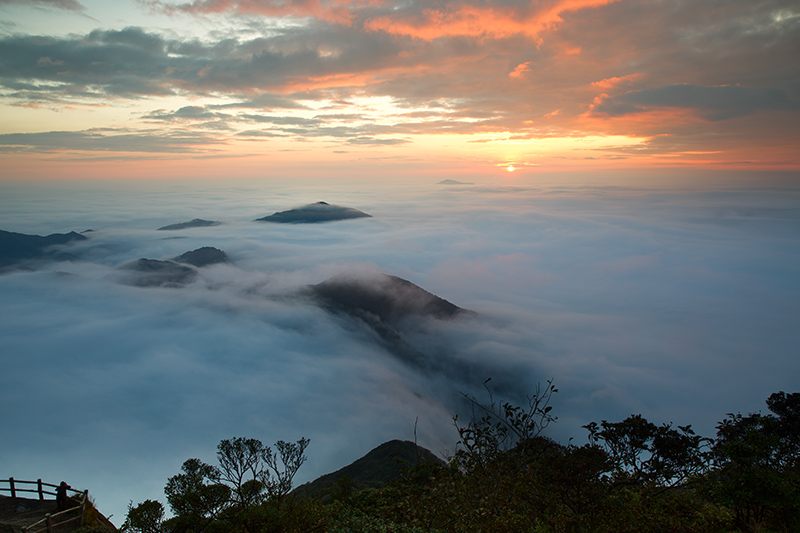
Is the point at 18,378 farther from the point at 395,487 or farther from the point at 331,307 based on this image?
the point at 395,487

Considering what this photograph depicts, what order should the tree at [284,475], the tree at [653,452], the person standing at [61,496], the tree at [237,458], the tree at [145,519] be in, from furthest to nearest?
the tree at [237,458] < the tree at [284,475] < the tree at [653,452] < the person standing at [61,496] < the tree at [145,519]

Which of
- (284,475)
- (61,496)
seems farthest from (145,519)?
(284,475)

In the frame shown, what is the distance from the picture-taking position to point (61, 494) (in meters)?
17.5

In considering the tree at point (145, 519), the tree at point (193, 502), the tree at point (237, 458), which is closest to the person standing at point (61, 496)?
the tree at point (145, 519)

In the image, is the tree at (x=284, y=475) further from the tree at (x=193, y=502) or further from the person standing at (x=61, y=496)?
the person standing at (x=61, y=496)

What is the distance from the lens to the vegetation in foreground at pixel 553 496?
13.6 metres

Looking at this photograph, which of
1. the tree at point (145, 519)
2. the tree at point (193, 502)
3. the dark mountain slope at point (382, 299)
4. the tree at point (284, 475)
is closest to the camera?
the tree at point (145, 519)

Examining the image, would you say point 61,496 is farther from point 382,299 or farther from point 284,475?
point 382,299

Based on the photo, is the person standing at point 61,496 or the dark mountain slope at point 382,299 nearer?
the person standing at point 61,496

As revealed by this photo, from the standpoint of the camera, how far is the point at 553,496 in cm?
1620

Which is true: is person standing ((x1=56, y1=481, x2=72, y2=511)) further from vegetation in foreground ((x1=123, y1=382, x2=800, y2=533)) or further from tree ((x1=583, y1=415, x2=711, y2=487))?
tree ((x1=583, y1=415, x2=711, y2=487))

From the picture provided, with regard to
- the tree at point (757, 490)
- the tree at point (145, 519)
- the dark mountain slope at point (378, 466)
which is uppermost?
the tree at point (757, 490)

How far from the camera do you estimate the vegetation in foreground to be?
13.6 metres

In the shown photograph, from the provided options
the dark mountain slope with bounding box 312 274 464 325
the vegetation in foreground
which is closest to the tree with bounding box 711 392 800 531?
the vegetation in foreground
